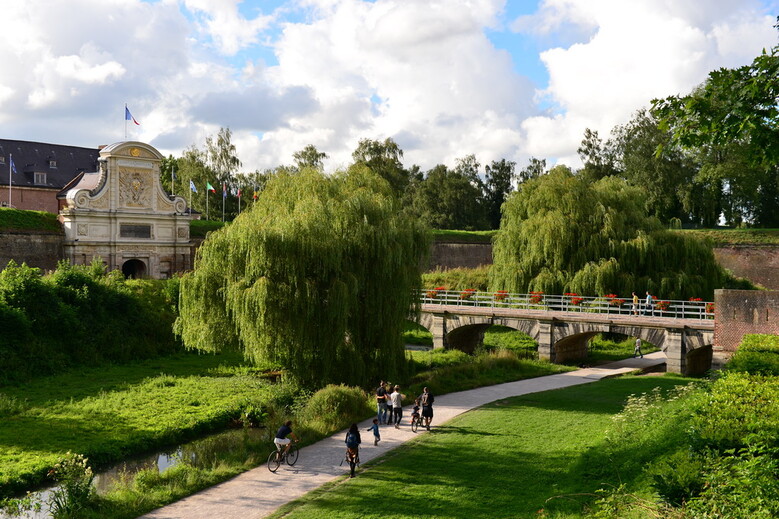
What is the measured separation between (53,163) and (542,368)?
1341 inches

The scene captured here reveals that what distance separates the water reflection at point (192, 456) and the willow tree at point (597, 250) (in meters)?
19.3

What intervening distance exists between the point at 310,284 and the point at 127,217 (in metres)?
21.0

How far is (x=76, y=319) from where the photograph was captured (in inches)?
1141

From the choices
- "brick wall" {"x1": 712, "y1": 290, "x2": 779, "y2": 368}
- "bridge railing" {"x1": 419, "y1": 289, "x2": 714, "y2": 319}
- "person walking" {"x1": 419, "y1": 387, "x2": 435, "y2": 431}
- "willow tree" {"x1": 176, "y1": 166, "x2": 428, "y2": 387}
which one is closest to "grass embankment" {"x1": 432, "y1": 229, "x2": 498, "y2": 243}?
"bridge railing" {"x1": 419, "y1": 289, "x2": 714, "y2": 319}

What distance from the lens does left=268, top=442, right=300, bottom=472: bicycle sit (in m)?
15.4

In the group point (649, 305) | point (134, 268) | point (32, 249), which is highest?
point (32, 249)

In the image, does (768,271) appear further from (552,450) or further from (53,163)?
(53,163)

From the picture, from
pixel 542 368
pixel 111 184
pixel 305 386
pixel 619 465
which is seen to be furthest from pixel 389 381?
pixel 111 184

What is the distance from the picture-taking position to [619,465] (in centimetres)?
1318

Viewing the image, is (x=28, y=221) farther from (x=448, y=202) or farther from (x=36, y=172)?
(x=448, y=202)

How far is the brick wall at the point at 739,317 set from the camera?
24.0 m

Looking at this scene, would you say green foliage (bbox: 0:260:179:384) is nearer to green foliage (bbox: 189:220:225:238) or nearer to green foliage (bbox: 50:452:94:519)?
green foliage (bbox: 189:220:225:238)

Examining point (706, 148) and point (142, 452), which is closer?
point (142, 452)

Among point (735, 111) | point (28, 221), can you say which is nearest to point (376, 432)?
point (735, 111)
